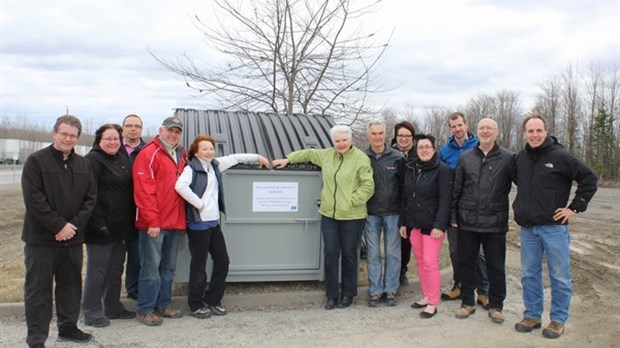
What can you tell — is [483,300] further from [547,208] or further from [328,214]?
[328,214]

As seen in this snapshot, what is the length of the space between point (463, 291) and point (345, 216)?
1.47 metres

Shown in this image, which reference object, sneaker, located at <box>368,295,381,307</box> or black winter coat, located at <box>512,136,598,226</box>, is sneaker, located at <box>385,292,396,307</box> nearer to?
sneaker, located at <box>368,295,381,307</box>

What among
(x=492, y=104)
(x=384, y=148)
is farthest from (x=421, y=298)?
(x=492, y=104)

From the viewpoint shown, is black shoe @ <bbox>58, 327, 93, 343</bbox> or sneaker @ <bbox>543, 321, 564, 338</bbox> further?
sneaker @ <bbox>543, 321, 564, 338</bbox>

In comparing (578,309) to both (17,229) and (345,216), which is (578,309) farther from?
(17,229)

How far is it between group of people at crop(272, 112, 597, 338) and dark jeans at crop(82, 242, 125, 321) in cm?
181

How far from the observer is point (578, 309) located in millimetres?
5527

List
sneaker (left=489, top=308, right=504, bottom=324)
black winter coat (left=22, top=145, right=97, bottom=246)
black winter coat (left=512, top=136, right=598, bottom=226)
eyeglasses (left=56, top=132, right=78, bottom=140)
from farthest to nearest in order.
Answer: sneaker (left=489, top=308, right=504, bottom=324) → black winter coat (left=512, top=136, right=598, bottom=226) → eyeglasses (left=56, top=132, right=78, bottom=140) → black winter coat (left=22, top=145, right=97, bottom=246)

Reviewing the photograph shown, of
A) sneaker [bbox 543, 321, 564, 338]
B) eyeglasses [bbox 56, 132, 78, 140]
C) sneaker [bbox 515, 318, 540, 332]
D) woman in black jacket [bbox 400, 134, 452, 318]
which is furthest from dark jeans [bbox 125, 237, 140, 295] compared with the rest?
sneaker [bbox 543, 321, 564, 338]

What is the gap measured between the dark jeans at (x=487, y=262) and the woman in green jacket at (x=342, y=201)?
1064 millimetres

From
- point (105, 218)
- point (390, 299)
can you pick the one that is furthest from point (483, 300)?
point (105, 218)

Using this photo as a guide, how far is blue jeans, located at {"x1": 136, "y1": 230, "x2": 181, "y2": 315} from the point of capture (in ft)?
15.4

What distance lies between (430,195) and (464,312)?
1240 mm

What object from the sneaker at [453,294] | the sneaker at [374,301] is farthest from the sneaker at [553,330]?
the sneaker at [374,301]
